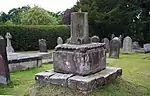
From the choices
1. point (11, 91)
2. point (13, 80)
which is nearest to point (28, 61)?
point (13, 80)

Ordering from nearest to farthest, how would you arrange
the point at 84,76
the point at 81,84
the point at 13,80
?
the point at 81,84, the point at 84,76, the point at 13,80

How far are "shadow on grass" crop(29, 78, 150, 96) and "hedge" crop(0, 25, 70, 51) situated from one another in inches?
636

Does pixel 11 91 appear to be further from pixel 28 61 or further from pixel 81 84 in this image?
pixel 28 61

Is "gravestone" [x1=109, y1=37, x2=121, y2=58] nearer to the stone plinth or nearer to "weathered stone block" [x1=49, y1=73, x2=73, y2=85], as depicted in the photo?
the stone plinth

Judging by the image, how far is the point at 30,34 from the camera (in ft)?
77.8

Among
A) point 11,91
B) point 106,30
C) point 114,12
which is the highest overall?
point 114,12

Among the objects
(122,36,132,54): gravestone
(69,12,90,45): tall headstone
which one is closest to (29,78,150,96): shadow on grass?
(69,12,90,45): tall headstone

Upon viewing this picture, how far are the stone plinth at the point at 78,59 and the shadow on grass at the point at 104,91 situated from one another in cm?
60

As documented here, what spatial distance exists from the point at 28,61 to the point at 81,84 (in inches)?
221

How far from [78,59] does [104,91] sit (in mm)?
1092

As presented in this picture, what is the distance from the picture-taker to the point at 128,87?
7.29 m

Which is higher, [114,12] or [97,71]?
[114,12]

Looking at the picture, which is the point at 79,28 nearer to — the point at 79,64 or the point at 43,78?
the point at 79,64

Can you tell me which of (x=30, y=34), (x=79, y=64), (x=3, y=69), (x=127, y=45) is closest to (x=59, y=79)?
(x=79, y=64)
